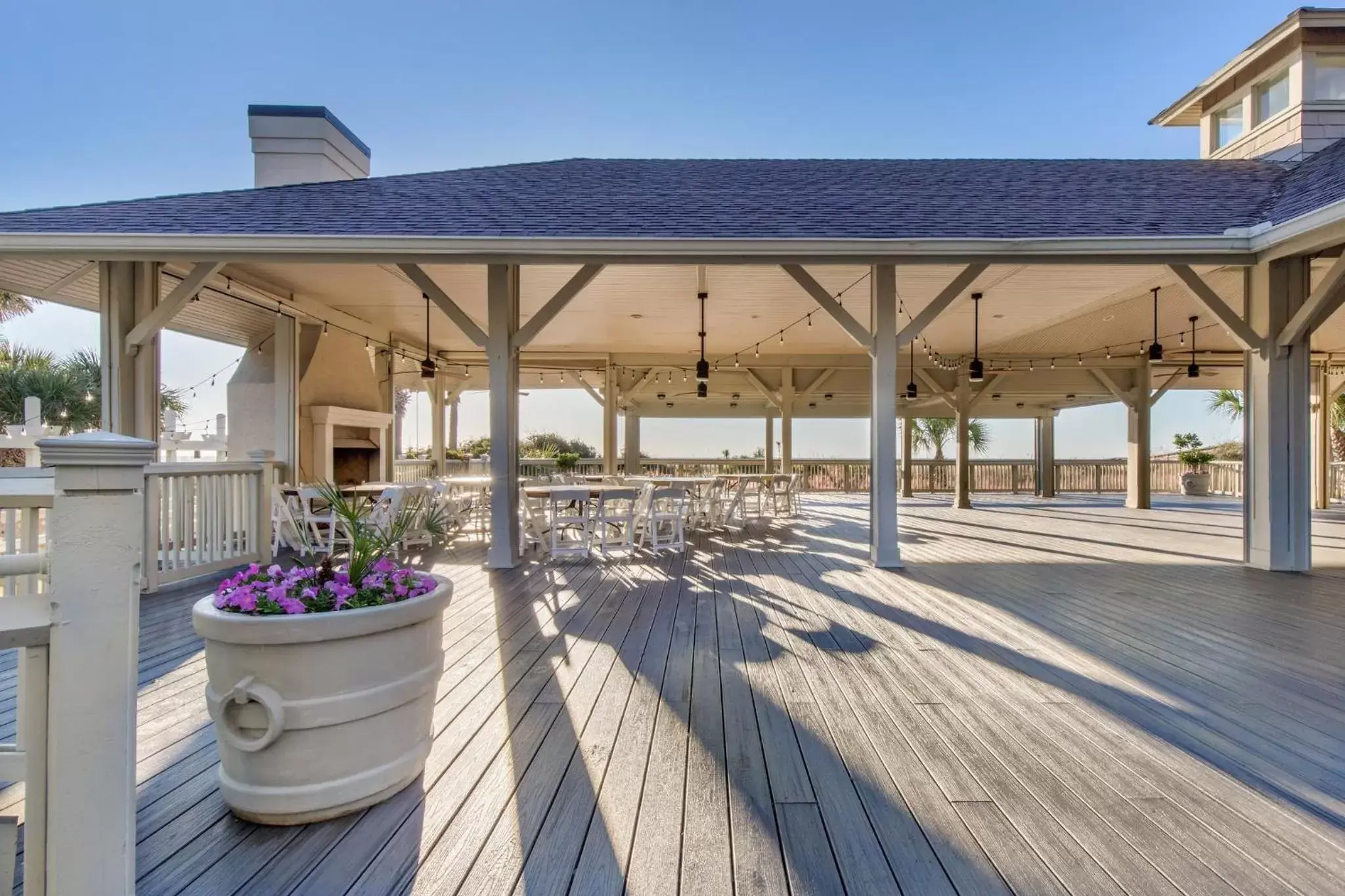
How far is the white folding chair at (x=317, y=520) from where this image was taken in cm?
633

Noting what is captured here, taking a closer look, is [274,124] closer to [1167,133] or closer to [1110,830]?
[1110,830]

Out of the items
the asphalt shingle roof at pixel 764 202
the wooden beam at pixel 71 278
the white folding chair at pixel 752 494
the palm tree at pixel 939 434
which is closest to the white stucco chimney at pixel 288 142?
the asphalt shingle roof at pixel 764 202

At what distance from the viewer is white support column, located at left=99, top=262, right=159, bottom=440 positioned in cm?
569

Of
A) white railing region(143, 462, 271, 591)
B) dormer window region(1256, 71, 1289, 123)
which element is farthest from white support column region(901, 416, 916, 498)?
white railing region(143, 462, 271, 591)

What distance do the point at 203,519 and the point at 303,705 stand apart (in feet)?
15.1

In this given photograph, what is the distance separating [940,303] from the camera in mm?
5719

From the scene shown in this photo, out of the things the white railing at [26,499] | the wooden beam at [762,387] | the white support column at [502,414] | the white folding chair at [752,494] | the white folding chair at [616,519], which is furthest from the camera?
the wooden beam at [762,387]

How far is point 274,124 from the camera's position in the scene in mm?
7801

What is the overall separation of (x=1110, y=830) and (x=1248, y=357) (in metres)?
6.15

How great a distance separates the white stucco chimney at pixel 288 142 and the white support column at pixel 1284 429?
9.91 m

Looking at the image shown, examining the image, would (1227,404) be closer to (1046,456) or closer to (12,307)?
(1046,456)

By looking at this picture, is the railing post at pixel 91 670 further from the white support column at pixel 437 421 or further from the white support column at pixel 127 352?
the white support column at pixel 437 421

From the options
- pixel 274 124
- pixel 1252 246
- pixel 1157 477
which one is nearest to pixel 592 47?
pixel 274 124

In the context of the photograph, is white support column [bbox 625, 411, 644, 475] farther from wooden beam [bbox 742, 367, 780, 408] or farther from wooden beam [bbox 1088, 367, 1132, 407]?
wooden beam [bbox 1088, 367, 1132, 407]
